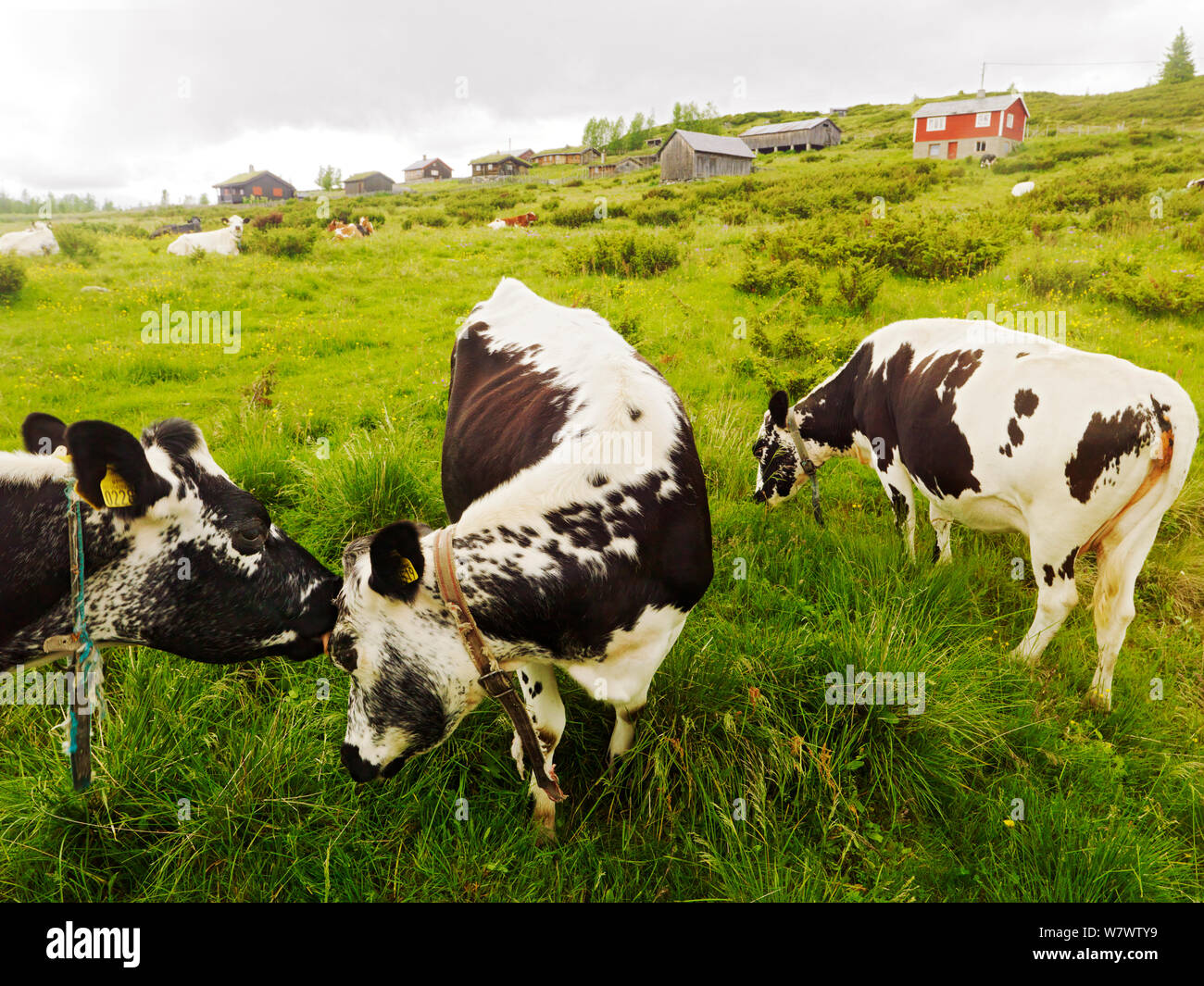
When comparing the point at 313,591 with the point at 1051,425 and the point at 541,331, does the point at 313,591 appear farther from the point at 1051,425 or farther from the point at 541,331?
the point at 1051,425

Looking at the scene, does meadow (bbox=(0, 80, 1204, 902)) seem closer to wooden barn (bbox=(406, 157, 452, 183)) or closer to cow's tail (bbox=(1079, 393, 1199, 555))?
cow's tail (bbox=(1079, 393, 1199, 555))

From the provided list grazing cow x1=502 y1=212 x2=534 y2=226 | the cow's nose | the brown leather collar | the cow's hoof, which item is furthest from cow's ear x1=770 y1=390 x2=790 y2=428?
grazing cow x1=502 y1=212 x2=534 y2=226

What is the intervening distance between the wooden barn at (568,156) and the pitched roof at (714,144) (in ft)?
94.9

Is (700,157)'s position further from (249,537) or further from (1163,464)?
(249,537)

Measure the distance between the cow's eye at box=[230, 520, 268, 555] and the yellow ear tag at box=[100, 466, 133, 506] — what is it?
417 mm

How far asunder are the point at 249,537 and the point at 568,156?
86.6 metres

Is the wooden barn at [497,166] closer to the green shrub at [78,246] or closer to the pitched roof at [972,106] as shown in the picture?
the pitched roof at [972,106]

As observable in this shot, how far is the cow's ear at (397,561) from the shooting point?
77.5 inches

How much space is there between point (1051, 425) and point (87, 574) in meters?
4.62

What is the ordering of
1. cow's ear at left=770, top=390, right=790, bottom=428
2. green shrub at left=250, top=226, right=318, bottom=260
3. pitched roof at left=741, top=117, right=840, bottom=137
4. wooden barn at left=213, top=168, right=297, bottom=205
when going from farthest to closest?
1. wooden barn at left=213, top=168, right=297, bottom=205
2. pitched roof at left=741, top=117, right=840, bottom=137
3. green shrub at left=250, top=226, right=318, bottom=260
4. cow's ear at left=770, top=390, right=790, bottom=428

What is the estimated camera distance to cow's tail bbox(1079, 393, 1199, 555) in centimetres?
345

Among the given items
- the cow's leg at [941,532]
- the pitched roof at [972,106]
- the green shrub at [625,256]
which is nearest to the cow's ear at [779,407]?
the cow's leg at [941,532]

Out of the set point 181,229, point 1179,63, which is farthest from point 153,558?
point 1179,63

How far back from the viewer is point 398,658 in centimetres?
229
